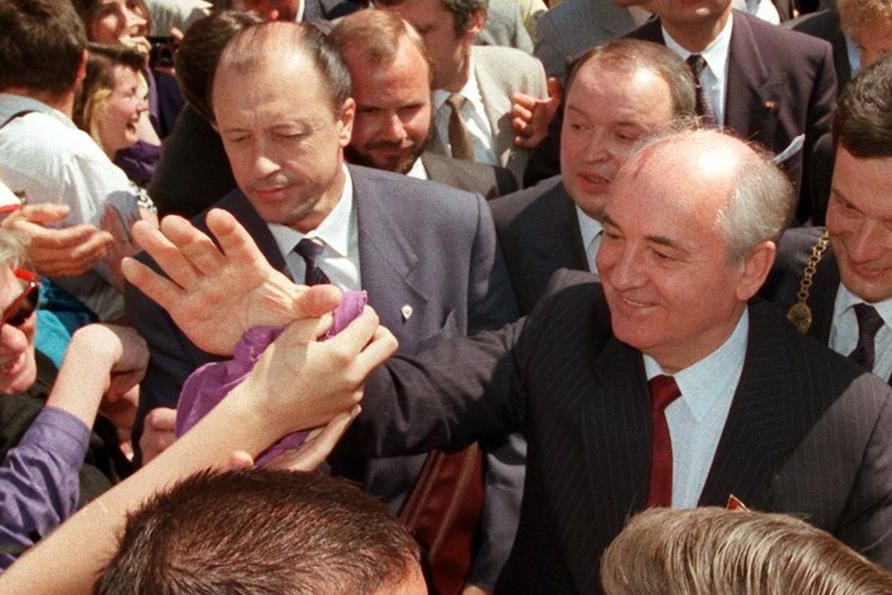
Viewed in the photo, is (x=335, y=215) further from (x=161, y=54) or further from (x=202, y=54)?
(x=161, y=54)

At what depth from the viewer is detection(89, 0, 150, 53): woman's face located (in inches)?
252

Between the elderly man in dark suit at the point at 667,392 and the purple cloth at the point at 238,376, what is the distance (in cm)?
22

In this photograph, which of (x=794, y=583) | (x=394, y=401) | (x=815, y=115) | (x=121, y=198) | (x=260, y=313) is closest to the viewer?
(x=794, y=583)

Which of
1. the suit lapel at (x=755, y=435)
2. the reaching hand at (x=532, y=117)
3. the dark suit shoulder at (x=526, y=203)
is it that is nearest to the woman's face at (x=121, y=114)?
the reaching hand at (x=532, y=117)

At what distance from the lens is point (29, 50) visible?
4.43 meters

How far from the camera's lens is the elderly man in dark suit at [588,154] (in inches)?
143

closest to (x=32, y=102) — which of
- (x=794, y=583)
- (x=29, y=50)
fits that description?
(x=29, y=50)

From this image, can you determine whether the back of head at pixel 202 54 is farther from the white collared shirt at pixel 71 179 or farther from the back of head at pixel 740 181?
the back of head at pixel 740 181

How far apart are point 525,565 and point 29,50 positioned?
7.96 feet


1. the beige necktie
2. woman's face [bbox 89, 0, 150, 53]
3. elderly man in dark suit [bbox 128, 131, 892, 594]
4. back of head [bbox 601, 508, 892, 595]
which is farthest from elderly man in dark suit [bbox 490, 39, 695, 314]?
woman's face [bbox 89, 0, 150, 53]

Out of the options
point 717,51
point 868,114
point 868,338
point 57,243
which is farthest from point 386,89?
point 868,338

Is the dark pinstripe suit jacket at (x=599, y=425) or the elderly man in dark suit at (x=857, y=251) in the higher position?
the elderly man in dark suit at (x=857, y=251)

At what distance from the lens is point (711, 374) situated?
286cm

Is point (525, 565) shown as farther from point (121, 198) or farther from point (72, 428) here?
point (121, 198)
